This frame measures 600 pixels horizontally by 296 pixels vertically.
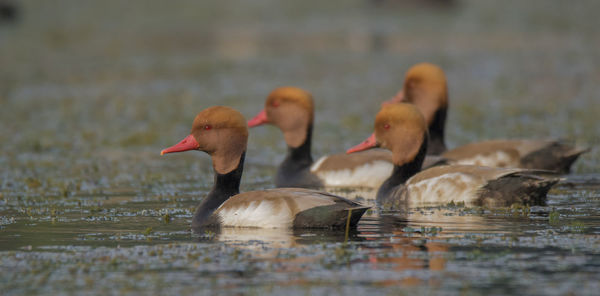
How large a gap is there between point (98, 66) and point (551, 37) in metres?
15.0

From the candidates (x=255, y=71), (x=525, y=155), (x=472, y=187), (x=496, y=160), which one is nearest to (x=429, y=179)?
(x=472, y=187)

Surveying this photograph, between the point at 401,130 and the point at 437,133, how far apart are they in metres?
2.78

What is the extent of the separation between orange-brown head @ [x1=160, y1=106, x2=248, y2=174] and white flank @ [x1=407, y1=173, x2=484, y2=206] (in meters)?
2.33

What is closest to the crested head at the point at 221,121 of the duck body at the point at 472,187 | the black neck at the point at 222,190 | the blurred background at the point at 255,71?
the black neck at the point at 222,190

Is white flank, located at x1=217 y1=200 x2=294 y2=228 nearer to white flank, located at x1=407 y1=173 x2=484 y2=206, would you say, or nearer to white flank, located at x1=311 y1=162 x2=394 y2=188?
white flank, located at x1=407 y1=173 x2=484 y2=206

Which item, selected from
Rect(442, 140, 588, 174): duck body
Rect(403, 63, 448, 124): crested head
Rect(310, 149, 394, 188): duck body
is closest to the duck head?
Rect(403, 63, 448, 124): crested head

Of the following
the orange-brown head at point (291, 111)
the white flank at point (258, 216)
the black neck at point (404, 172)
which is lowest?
the white flank at point (258, 216)

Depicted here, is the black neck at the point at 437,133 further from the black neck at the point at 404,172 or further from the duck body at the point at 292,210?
the duck body at the point at 292,210

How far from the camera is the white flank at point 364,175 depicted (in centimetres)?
1382

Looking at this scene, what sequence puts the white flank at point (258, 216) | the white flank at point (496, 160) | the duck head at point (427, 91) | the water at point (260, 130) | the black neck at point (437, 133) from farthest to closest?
the duck head at point (427, 91)
the black neck at point (437, 133)
the white flank at point (496, 160)
the white flank at point (258, 216)
the water at point (260, 130)

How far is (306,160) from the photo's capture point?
14547mm

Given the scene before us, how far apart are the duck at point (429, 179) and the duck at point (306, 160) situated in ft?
4.73

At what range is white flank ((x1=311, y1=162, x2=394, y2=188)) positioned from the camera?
13820mm

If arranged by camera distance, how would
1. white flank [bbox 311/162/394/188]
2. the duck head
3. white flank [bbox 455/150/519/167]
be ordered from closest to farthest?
white flank [bbox 455/150/519/167] < white flank [bbox 311/162/394/188] < the duck head
